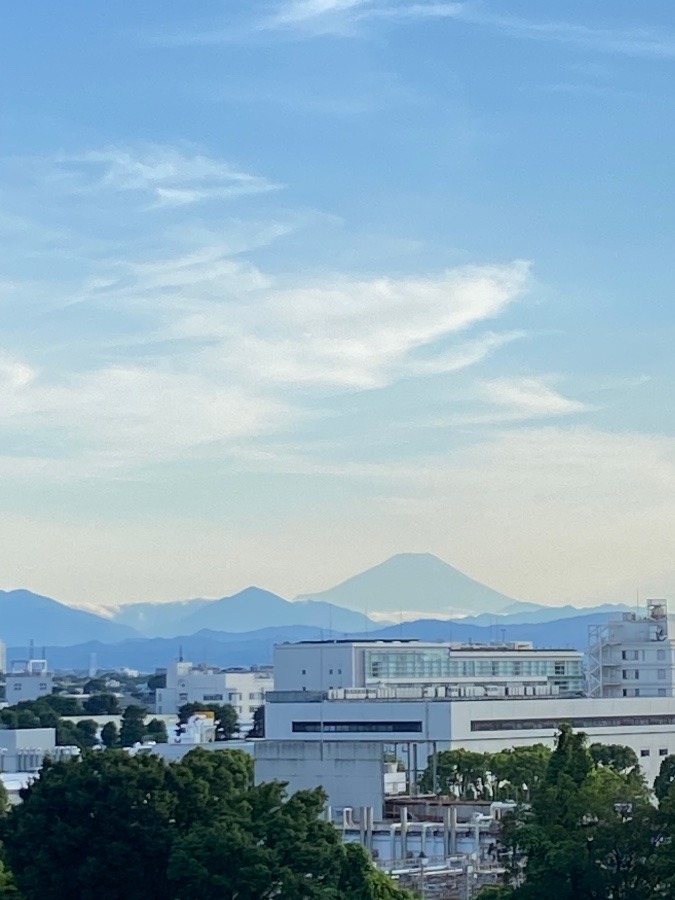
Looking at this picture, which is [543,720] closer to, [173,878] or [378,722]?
[378,722]

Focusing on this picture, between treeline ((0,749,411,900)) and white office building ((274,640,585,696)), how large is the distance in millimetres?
49997

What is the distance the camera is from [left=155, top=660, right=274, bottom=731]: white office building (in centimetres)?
11475

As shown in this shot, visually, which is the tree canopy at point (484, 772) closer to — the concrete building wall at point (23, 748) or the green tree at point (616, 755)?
the green tree at point (616, 755)

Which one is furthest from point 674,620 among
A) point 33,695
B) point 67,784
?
point 33,695

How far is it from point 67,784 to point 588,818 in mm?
7163

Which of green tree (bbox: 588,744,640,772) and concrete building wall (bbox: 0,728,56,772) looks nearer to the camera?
green tree (bbox: 588,744,640,772)

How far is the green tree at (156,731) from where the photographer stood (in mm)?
80613

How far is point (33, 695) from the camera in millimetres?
131125

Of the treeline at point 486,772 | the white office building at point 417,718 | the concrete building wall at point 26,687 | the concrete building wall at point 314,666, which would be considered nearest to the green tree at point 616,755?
the treeline at point 486,772

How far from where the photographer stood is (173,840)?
Result: 910 inches

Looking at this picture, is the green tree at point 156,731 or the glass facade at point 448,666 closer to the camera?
the green tree at point 156,731

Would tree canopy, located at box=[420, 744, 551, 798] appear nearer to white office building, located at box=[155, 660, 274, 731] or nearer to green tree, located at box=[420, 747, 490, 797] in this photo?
green tree, located at box=[420, 747, 490, 797]

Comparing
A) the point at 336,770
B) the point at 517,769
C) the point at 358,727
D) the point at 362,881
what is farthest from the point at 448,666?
the point at 362,881

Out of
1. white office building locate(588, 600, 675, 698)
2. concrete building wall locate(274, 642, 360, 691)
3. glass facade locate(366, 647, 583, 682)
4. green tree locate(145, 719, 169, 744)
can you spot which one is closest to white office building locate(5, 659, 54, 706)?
green tree locate(145, 719, 169, 744)
